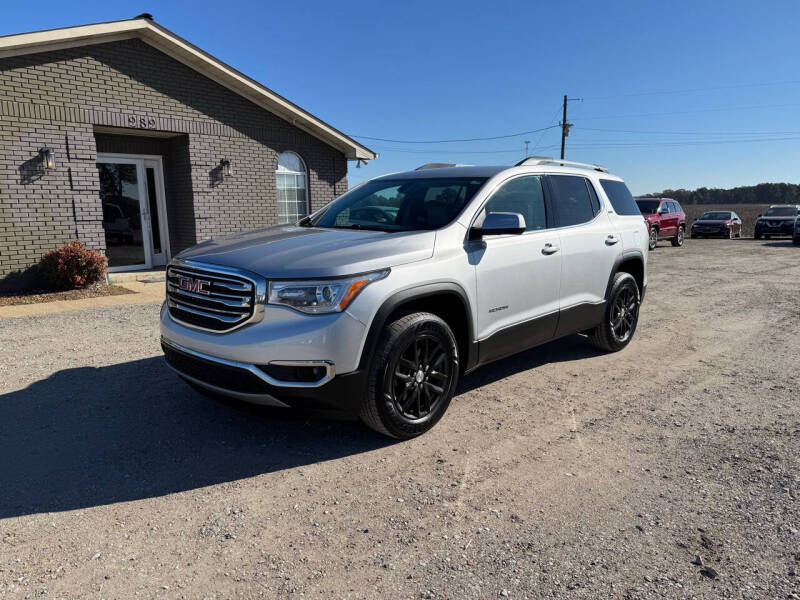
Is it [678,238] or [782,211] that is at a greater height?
[782,211]

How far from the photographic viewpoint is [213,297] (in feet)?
11.5

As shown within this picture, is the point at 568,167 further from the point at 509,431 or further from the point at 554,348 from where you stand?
the point at 509,431

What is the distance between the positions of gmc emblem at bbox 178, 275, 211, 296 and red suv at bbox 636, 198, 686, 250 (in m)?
20.8

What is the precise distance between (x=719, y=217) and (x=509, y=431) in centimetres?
2880

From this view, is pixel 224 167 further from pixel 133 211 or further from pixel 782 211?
pixel 782 211

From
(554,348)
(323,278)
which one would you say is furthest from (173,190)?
(323,278)

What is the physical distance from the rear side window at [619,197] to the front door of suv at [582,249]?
0.36 meters

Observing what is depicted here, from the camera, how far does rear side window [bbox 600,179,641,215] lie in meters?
5.96

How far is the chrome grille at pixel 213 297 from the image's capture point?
332 cm

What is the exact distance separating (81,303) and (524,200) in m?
7.41

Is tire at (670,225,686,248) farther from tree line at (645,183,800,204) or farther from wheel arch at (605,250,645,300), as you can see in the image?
tree line at (645,183,800,204)

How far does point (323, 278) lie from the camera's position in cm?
324

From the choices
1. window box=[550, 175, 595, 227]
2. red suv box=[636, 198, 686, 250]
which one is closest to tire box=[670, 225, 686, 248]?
red suv box=[636, 198, 686, 250]

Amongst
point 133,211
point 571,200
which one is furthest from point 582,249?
point 133,211
